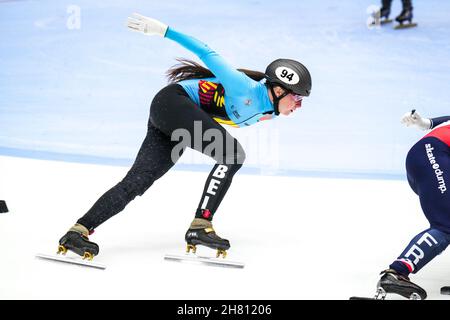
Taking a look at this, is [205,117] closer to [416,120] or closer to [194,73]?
[194,73]

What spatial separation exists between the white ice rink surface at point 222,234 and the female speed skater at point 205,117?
0.77 feet

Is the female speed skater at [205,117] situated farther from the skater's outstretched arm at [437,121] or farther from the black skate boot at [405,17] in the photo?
the black skate boot at [405,17]

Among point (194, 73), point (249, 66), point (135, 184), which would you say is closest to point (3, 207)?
point (135, 184)

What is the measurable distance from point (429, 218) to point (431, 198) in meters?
0.10

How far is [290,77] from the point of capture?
4.36m

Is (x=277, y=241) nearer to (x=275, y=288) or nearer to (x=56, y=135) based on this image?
(x=275, y=288)

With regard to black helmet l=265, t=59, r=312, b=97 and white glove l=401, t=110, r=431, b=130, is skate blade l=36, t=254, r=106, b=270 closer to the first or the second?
black helmet l=265, t=59, r=312, b=97

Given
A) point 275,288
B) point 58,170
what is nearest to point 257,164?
point 58,170

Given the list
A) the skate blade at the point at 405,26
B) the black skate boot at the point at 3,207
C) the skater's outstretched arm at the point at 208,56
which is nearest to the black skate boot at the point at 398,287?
the skater's outstretched arm at the point at 208,56

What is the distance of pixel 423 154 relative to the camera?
151 inches

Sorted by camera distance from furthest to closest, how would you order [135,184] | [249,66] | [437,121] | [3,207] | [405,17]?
[405,17] < [249,66] < [3,207] < [135,184] < [437,121]

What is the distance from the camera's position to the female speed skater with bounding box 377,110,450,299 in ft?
12.0

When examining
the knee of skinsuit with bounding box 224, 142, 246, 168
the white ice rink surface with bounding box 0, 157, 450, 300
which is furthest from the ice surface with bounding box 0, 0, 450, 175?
the knee of skinsuit with bounding box 224, 142, 246, 168

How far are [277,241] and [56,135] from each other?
3.74 meters
